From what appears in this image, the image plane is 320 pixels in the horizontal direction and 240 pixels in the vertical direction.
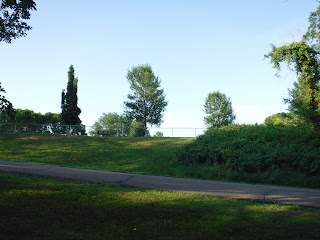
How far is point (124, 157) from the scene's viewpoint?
20.5 metres

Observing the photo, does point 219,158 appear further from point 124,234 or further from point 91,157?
point 124,234

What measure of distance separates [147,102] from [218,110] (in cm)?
1402

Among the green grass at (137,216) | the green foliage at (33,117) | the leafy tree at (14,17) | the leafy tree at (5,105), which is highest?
the green foliage at (33,117)

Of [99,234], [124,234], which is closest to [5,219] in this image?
[99,234]

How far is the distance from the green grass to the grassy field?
6221 millimetres

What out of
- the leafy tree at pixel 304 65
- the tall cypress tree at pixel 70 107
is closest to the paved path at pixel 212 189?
the leafy tree at pixel 304 65

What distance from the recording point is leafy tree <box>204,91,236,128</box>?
5591 cm

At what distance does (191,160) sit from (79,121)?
31.5m

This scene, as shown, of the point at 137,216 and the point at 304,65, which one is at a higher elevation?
the point at 304,65

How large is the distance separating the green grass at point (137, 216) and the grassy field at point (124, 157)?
6221 millimetres

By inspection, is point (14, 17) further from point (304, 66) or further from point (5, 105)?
point (304, 66)

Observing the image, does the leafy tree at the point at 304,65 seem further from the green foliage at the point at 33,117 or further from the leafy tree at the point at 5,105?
the green foliage at the point at 33,117

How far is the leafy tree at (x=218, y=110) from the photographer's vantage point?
55906 mm

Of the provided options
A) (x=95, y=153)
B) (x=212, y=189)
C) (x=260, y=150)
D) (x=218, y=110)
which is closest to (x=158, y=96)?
(x=218, y=110)
